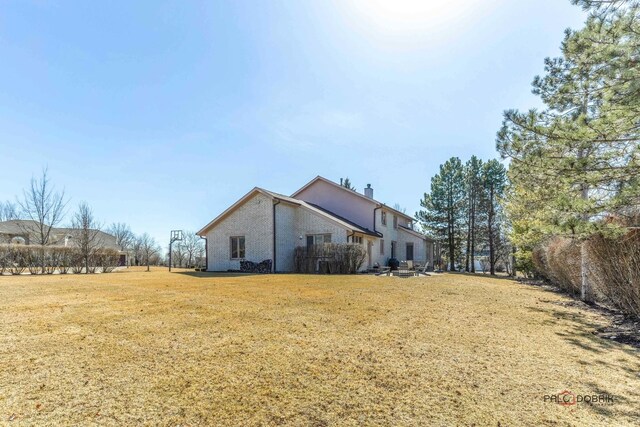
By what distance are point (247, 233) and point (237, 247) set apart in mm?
1424

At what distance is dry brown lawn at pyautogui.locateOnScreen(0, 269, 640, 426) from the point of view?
9.18ft

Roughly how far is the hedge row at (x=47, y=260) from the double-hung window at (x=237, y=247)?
32.0 ft

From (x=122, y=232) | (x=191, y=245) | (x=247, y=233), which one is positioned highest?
(x=122, y=232)

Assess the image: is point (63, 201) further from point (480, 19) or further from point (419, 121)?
point (480, 19)

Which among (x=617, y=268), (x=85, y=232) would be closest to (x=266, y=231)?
(x=85, y=232)

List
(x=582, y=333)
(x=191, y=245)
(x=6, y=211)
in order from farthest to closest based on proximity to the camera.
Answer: (x=191, y=245), (x=6, y=211), (x=582, y=333)

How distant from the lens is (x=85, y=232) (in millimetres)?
24438

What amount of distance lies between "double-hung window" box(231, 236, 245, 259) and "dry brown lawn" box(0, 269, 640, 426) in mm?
14556

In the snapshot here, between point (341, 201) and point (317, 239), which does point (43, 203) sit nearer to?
point (317, 239)

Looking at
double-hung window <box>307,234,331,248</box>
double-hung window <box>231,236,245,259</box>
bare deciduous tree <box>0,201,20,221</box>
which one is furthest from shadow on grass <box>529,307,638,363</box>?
bare deciduous tree <box>0,201,20,221</box>

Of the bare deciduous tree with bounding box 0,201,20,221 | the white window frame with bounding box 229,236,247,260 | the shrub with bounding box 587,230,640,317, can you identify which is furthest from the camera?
the bare deciduous tree with bounding box 0,201,20,221

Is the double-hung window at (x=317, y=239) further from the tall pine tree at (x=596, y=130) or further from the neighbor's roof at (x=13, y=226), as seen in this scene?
the neighbor's roof at (x=13, y=226)

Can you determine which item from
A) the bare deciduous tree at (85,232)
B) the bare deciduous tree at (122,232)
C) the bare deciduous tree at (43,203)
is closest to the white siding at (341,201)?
the bare deciduous tree at (85,232)

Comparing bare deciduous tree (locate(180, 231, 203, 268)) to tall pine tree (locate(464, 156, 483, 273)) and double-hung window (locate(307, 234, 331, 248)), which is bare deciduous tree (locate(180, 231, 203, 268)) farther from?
tall pine tree (locate(464, 156, 483, 273))
